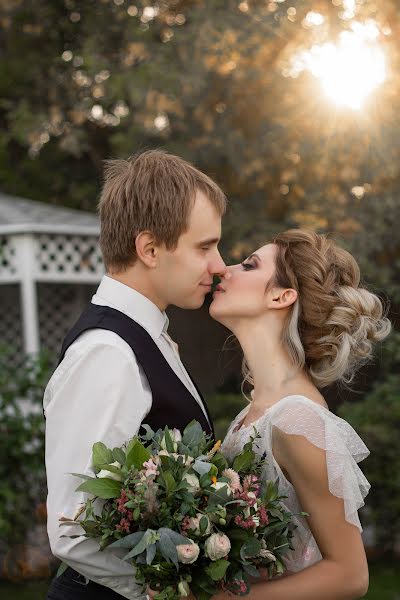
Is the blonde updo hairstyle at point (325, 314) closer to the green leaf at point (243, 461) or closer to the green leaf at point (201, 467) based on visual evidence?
the green leaf at point (243, 461)

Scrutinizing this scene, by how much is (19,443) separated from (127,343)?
16.8ft

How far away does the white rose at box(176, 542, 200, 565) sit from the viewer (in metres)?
2.52

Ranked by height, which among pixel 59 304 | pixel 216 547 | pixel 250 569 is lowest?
pixel 59 304

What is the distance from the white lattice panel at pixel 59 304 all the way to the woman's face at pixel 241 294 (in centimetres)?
1168

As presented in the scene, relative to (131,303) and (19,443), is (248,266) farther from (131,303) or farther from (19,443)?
(19,443)

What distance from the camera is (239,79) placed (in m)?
12.3

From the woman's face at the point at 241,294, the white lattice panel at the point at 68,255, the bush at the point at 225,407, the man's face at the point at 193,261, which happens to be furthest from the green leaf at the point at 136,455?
the white lattice panel at the point at 68,255

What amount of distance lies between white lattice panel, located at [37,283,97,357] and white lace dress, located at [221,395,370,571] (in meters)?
12.0

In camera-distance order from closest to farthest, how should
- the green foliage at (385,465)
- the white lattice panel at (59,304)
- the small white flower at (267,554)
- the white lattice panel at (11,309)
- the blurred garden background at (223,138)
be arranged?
the small white flower at (267,554) < the blurred garden background at (223,138) < the green foliage at (385,465) < the white lattice panel at (59,304) < the white lattice panel at (11,309)

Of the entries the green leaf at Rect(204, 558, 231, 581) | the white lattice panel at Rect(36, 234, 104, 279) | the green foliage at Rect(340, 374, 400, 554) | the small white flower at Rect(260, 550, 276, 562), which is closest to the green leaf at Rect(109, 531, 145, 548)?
the green leaf at Rect(204, 558, 231, 581)

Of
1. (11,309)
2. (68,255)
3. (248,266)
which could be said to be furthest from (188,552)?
(11,309)

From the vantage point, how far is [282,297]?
3.34 metres

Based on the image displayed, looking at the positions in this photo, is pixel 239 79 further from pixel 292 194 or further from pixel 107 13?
pixel 107 13

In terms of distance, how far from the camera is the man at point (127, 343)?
2771 mm
